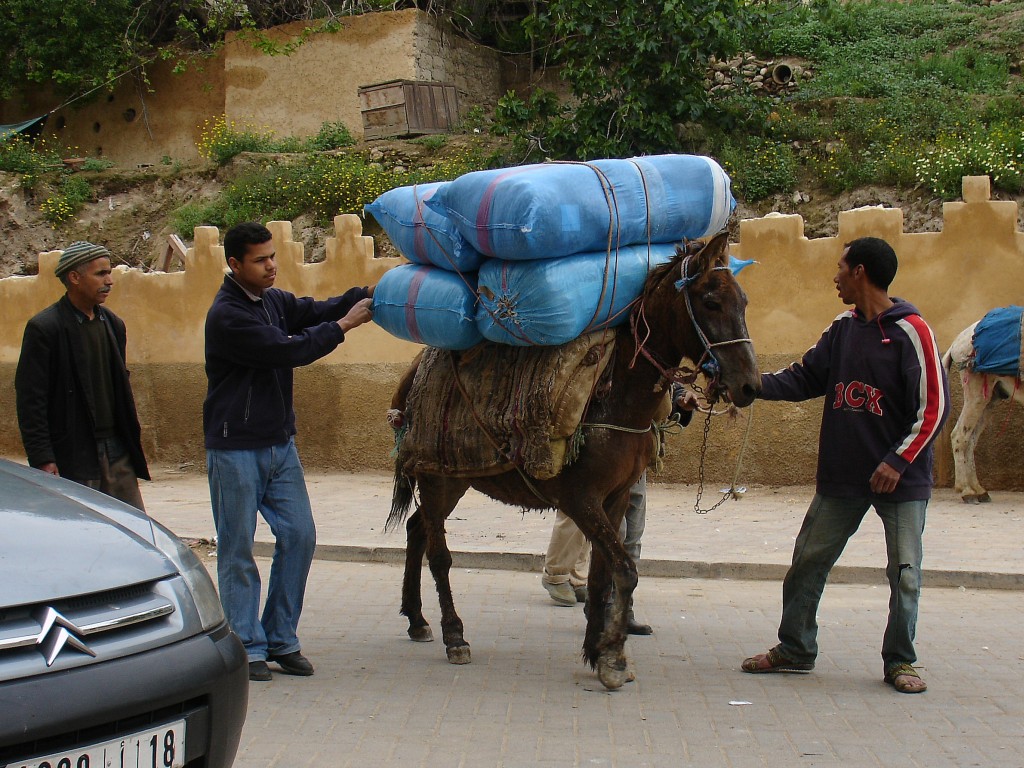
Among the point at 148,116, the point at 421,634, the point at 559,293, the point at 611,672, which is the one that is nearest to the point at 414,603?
the point at 421,634

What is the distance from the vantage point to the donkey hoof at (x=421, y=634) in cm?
629

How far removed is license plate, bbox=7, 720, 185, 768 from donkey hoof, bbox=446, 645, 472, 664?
2783mm

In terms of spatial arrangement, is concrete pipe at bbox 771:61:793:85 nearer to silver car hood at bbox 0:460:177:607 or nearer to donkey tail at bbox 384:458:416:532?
donkey tail at bbox 384:458:416:532

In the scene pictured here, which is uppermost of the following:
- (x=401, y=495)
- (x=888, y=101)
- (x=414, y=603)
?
(x=888, y=101)

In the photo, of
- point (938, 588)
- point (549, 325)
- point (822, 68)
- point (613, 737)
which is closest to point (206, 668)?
point (613, 737)

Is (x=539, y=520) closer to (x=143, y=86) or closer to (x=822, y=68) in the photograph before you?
(x=822, y=68)

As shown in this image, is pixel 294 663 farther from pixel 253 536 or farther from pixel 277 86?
pixel 277 86

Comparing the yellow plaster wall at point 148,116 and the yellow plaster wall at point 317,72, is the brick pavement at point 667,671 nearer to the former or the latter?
the yellow plaster wall at point 317,72

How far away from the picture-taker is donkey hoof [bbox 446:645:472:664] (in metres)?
5.80

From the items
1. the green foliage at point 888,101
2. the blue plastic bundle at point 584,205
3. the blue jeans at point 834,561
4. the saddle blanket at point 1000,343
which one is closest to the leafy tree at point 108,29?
the green foliage at point 888,101

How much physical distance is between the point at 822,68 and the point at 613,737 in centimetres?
1608

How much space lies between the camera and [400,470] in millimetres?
6477

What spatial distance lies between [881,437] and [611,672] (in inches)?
65.8

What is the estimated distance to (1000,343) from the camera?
31.1 feet
